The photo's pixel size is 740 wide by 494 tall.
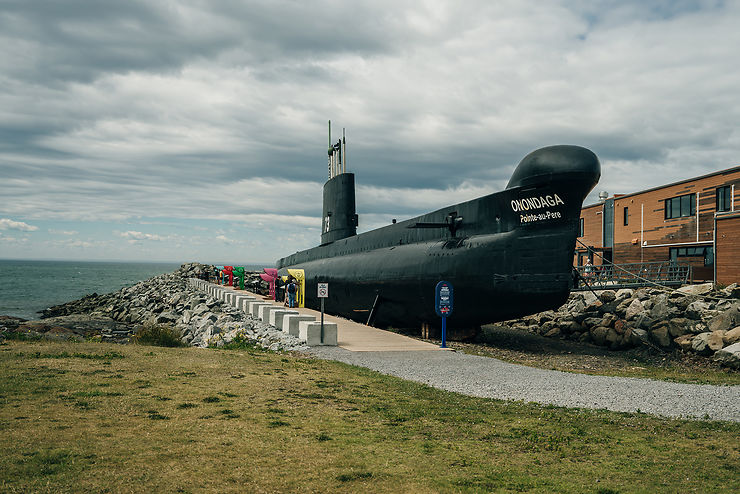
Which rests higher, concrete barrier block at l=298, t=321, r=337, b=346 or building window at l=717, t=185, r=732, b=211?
building window at l=717, t=185, r=732, b=211

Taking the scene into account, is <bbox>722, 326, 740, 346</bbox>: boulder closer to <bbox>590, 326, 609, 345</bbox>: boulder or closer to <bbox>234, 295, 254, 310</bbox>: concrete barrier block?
<bbox>590, 326, 609, 345</bbox>: boulder

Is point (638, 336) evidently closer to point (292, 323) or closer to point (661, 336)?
point (661, 336)

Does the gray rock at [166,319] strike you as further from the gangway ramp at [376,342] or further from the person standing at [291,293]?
the gangway ramp at [376,342]

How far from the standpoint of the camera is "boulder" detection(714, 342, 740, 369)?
50.9ft

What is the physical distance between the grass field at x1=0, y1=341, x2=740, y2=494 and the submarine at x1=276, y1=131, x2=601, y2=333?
7.69m

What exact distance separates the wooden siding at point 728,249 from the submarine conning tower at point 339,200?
63.6 ft

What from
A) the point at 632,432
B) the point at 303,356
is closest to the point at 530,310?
the point at 303,356

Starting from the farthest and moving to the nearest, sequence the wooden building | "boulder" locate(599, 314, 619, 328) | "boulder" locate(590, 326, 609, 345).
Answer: the wooden building, "boulder" locate(599, 314, 619, 328), "boulder" locate(590, 326, 609, 345)

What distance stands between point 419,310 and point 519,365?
7.11 m

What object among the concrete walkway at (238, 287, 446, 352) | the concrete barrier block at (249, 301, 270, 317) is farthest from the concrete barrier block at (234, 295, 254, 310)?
the concrete walkway at (238, 287, 446, 352)

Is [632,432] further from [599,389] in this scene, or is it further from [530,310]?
[530,310]

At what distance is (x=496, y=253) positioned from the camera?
17.5 meters

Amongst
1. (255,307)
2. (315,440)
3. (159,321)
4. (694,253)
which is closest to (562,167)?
(315,440)

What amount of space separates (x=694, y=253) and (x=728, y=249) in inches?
217
